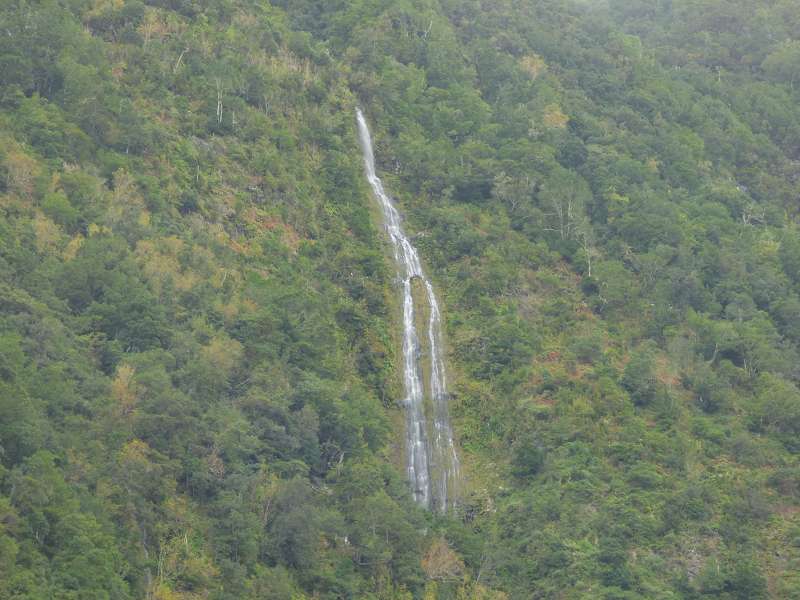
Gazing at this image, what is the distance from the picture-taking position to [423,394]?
57.4 metres

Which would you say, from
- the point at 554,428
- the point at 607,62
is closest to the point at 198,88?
the point at 554,428

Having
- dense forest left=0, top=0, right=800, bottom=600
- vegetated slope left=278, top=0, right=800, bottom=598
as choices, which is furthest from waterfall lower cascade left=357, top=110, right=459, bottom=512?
vegetated slope left=278, top=0, right=800, bottom=598

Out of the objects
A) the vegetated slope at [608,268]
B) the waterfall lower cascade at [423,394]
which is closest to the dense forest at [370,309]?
the vegetated slope at [608,268]

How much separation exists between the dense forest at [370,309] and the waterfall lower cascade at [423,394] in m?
0.70

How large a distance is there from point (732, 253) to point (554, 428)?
58.8ft

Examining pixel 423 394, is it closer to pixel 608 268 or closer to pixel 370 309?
pixel 370 309

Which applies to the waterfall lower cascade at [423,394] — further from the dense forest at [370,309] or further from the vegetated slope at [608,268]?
the vegetated slope at [608,268]

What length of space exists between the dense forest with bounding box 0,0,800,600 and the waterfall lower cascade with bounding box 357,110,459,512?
2.30 feet

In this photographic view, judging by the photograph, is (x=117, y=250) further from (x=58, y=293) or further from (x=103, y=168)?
(x=103, y=168)

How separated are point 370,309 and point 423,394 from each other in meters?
5.11

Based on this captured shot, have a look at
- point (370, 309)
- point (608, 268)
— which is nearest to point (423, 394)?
point (370, 309)

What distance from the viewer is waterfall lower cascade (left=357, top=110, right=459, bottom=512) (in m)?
53.9

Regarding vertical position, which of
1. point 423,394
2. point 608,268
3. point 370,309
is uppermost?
Result: point 608,268

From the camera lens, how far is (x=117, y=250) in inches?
1977
